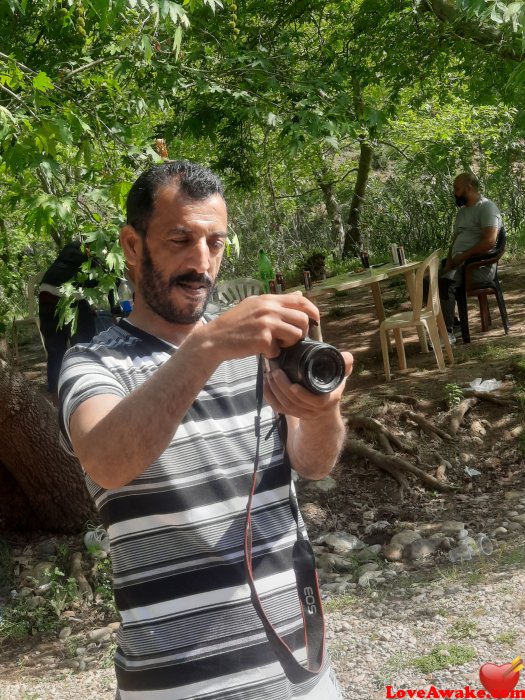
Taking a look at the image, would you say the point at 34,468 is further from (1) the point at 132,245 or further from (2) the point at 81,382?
(2) the point at 81,382

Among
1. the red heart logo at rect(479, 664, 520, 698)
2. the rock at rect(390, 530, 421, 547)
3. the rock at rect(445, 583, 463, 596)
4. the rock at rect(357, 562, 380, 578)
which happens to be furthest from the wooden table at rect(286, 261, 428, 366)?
the red heart logo at rect(479, 664, 520, 698)

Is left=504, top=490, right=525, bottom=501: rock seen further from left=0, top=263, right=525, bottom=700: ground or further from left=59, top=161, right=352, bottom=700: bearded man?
left=59, top=161, right=352, bottom=700: bearded man

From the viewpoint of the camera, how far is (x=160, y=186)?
5.29ft

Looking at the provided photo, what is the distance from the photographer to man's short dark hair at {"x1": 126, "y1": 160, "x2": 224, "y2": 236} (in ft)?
5.27

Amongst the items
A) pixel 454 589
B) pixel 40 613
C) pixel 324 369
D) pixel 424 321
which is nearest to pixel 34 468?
pixel 40 613

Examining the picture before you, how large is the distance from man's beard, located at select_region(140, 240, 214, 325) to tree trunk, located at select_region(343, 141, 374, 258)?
13799 millimetres

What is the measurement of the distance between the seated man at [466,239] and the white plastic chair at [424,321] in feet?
2.01

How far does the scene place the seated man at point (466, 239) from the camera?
341 inches

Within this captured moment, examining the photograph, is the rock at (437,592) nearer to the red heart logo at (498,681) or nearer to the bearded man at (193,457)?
the red heart logo at (498,681)

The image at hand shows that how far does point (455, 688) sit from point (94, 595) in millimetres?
2412

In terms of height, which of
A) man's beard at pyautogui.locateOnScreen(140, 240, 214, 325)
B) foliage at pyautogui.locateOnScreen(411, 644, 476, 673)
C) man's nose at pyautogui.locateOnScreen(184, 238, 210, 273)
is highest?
man's nose at pyautogui.locateOnScreen(184, 238, 210, 273)

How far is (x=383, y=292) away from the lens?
37.6 feet

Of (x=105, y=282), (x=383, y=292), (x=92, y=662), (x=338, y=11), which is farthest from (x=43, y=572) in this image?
(x=383, y=292)

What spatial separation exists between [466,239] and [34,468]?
16.7ft
